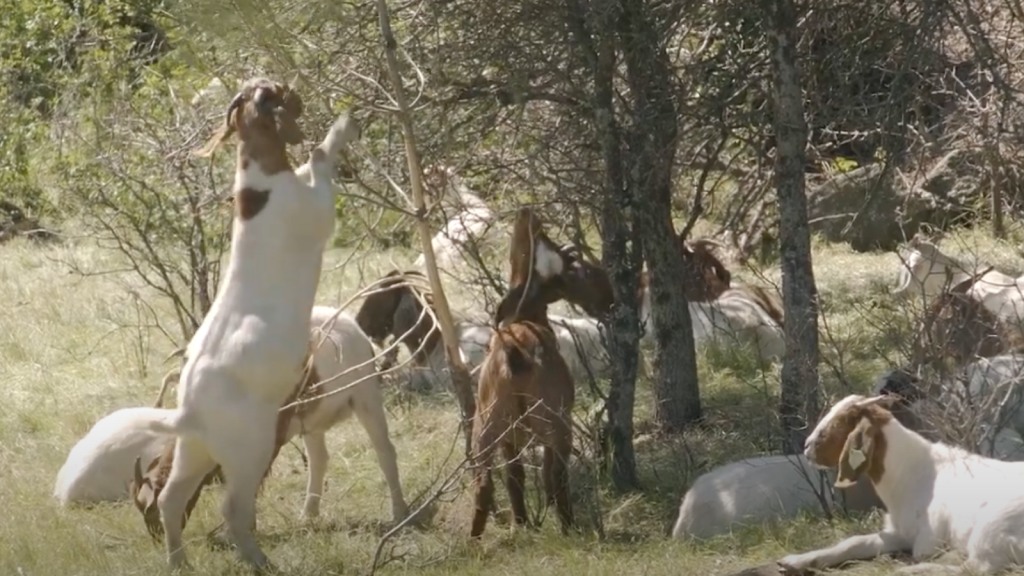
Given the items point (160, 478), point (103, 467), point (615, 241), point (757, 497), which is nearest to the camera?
point (757, 497)

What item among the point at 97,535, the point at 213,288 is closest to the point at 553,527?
the point at 97,535

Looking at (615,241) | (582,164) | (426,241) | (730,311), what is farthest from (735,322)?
(426,241)

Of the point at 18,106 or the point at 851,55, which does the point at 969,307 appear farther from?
the point at 18,106

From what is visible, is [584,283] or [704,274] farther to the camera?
[704,274]

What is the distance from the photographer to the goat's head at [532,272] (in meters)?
7.28

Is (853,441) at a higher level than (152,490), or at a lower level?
lower

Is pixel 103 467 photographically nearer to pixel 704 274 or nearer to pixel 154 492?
pixel 154 492

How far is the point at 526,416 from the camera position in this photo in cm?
699

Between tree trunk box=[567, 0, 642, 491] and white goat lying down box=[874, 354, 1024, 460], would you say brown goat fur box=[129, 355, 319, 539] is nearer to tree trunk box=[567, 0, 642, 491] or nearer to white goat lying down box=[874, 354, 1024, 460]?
tree trunk box=[567, 0, 642, 491]

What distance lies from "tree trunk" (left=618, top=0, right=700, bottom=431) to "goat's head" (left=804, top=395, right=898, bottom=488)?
1867 mm

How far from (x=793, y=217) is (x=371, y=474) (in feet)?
8.56

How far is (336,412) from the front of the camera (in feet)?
25.0

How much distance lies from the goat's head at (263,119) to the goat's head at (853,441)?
240cm

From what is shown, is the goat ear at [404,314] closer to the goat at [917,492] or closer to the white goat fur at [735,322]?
the white goat fur at [735,322]
